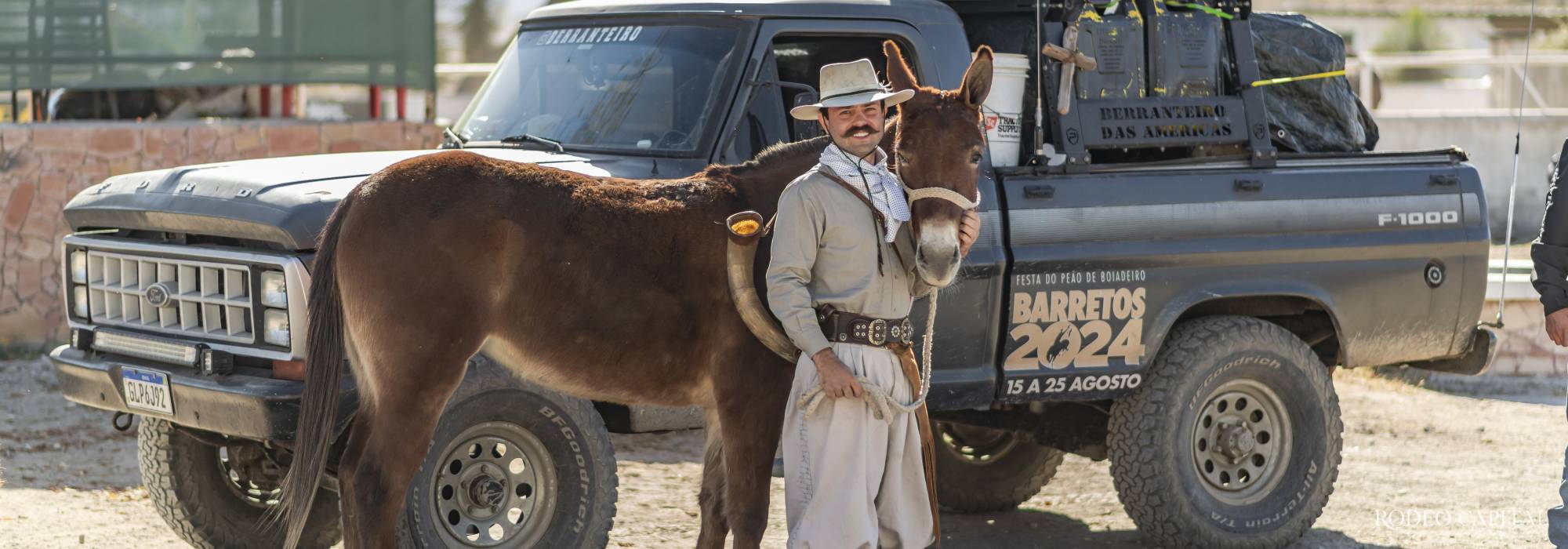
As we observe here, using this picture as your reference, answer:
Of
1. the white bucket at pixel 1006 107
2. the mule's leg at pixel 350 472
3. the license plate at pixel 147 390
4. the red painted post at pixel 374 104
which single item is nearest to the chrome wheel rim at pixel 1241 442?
the white bucket at pixel 1006 107

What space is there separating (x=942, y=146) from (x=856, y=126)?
0.25 m

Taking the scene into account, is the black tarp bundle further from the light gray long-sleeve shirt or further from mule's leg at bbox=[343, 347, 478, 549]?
mule's leg at bbox=[343, 347, 478, 549]

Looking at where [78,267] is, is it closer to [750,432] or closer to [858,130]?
[750,432]

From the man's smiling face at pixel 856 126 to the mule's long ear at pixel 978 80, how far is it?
25 centimetres

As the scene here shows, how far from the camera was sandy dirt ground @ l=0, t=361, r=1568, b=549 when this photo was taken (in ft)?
22.2

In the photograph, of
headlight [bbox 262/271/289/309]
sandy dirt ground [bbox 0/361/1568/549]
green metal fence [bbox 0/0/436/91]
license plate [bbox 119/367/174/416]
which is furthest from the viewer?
green metal fence [bbox 0/0/436/91]

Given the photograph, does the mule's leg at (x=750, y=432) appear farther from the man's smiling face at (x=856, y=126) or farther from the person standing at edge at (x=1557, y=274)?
the person standing at edge at (x=1557, y=274)

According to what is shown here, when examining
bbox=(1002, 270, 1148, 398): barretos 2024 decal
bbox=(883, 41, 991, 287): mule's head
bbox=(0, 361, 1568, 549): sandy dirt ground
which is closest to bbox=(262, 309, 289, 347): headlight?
bbox=(0, 361, 1568, 549): sandy dirt ground

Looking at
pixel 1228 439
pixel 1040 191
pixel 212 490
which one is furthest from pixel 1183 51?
pixel 212 490

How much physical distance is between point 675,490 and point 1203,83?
2.99m

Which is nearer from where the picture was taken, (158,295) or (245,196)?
(245,196)

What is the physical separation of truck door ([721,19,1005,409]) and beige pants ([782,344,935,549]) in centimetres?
112

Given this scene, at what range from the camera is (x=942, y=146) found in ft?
14.9

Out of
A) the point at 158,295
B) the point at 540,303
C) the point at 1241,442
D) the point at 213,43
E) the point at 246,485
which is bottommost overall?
the point at 246,485
